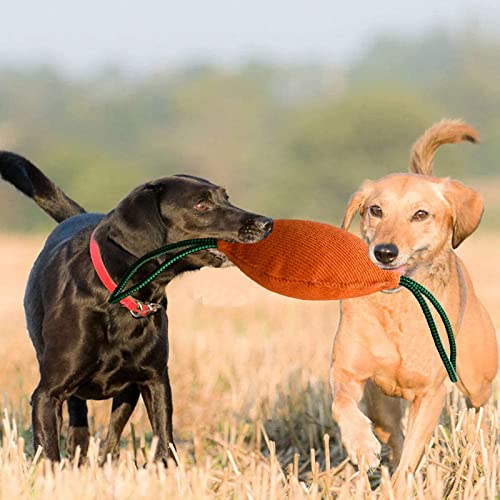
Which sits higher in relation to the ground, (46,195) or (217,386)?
(46,195)

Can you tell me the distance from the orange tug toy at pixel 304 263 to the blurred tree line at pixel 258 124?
31.5m

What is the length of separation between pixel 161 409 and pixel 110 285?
743 mm

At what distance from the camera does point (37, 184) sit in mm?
6094

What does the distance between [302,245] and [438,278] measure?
1275 millimetres

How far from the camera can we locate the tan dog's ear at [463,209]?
5.34m

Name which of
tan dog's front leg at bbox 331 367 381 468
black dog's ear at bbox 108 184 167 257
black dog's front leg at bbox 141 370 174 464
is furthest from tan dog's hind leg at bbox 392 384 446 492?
black dog's ear at bbox 108 184 167 257

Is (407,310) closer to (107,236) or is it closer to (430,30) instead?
(107,236)

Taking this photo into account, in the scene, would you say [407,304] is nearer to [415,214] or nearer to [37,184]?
[415,214]

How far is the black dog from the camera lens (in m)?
4.66

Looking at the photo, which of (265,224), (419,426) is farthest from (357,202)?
(419,426)

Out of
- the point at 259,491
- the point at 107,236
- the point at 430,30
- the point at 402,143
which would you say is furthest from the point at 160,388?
the point at 430,30

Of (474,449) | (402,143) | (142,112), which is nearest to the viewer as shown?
(474,449)

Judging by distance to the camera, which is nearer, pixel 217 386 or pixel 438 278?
pixel 438 278

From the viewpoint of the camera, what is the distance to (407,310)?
520 centimetres
